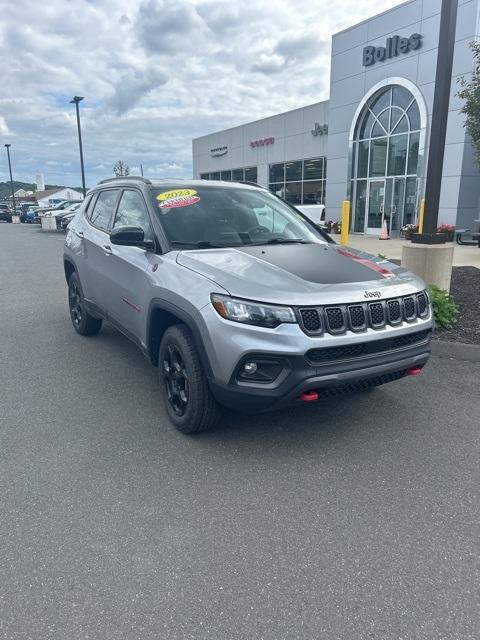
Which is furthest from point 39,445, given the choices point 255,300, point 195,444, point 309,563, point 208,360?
point 309,563

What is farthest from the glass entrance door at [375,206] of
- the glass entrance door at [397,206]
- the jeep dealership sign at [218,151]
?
the jeep dealership sign at [218,151]

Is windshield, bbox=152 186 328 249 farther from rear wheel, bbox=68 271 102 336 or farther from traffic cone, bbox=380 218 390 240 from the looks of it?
traffic cone, bbox=380 218 390 240

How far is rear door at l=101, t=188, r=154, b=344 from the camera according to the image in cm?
408

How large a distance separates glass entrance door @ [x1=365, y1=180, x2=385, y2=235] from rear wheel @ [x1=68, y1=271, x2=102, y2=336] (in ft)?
57.0

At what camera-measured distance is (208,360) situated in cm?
319

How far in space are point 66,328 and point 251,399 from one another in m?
4.37

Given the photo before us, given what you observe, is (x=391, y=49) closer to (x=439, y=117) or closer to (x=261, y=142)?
(x=261, y=142)

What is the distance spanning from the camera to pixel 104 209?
17.6 ft

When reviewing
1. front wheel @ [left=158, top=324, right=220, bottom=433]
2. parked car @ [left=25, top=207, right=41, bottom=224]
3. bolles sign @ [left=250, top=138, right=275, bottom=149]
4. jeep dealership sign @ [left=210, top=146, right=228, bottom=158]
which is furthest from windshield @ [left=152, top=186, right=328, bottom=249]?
parked car @ [left=25, top=207, right=41, bottom=224]

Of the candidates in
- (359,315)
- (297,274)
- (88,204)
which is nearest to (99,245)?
(88,204)

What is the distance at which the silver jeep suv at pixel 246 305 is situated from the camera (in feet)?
9.91

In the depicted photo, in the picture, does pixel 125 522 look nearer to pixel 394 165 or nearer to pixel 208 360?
pixel 208 360

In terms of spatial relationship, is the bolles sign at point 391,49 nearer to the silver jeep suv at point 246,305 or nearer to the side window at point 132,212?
the silver jeep suv at point 246,305

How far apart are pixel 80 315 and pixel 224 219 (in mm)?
2746
